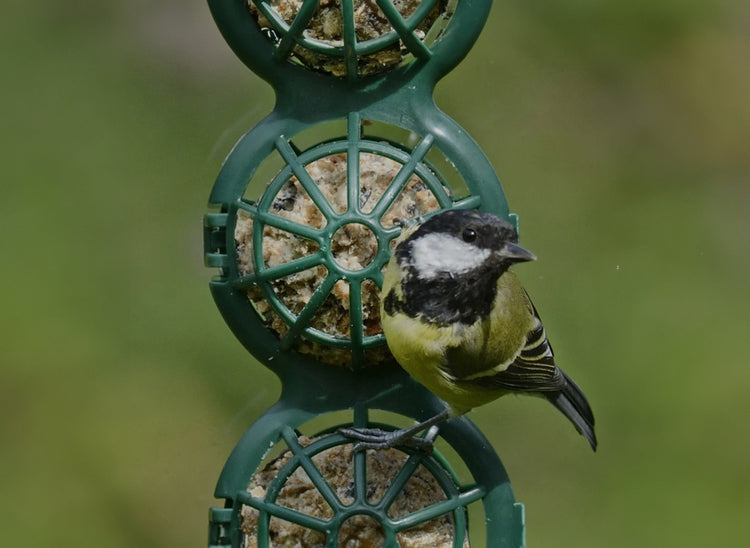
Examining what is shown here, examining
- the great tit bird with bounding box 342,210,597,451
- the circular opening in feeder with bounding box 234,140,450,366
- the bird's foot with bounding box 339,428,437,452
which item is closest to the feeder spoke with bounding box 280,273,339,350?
the circular opening in feeder with bounding box 234,140,450,366

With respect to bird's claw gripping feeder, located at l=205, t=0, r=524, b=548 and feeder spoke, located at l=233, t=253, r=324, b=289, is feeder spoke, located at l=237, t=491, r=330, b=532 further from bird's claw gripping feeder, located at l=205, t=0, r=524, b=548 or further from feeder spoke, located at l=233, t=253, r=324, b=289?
feeder spoke, located at l=233, t=253, r=324, b=289

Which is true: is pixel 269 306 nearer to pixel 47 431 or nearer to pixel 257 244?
pixel 257 244

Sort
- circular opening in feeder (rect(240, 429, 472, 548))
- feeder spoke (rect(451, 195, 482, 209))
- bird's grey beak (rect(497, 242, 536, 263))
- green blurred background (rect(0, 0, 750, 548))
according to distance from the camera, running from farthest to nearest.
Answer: green blurred background (rect(0, 0, 750, 548))
feeder spoke (rect(451, 195, 482, 209))
circular opening in feeder (rect(240, 429, 472, 548))
bird's grey beak (rect(497, 242, 536, 263))

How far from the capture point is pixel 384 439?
2.93 metres

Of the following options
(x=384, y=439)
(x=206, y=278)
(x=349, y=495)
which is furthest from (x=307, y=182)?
(x=206, y=278)

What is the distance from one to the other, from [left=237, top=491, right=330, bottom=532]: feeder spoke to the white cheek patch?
1.87 feet

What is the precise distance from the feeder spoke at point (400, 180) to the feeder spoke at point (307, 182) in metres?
0.10

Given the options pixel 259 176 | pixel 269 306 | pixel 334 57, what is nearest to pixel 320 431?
pixel 269 306

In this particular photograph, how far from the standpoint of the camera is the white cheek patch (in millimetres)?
2820

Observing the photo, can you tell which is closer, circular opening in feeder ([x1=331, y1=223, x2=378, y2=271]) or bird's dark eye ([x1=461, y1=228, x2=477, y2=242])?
bird's dark eye ([x1=461, y1=228, x2=477, y2=242])

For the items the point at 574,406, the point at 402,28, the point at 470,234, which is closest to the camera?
the point at 470,234

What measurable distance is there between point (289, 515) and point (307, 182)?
72 cm

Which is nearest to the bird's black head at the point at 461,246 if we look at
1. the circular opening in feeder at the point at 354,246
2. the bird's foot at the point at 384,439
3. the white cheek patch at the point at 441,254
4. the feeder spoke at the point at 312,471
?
the white cheek patch at the point at 441,254

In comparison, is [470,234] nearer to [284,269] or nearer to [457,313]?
[457,313]
